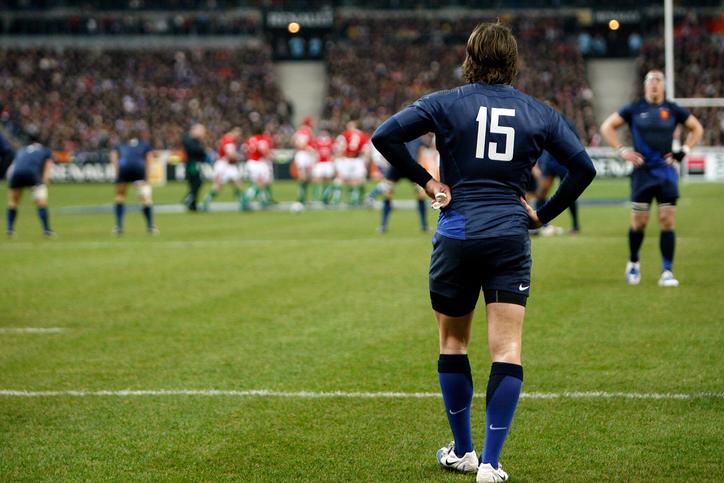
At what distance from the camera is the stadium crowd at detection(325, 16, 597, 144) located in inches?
2128

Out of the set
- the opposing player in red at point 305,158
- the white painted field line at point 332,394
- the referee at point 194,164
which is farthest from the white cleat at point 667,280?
the referee at point 194,164

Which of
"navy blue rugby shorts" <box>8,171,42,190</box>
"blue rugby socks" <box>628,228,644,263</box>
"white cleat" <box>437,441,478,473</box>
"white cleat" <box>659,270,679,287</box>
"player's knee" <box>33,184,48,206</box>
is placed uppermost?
"navy blue rugby shorts" <box>8,171,42,190</box>

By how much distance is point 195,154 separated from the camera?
2880 centimetres

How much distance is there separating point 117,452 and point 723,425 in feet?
11.0

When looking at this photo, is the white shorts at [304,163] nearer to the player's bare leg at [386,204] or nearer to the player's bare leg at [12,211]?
the player's bare leg at [386,204]

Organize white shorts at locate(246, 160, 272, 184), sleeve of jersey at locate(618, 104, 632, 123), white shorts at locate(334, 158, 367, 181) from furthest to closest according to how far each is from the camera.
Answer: white shorts at locate(334, 158, 367, 181), white shorts at locate(246, 160, 272, 184), sleeve of jersey at locate(618, 104, 632, 123)

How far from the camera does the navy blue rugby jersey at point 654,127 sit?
11.6 m

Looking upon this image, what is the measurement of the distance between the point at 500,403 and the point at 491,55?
161 cm

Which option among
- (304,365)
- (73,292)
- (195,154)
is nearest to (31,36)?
(195,154)

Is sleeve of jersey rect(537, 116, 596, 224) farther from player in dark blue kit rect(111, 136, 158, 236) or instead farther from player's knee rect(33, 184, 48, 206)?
player's knee rect(33, 184, 48, 206)

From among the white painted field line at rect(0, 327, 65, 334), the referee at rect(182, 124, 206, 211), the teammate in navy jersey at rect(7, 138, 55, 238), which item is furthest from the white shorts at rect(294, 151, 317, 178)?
the white painted field line at rect(0, 327, 65, 334)

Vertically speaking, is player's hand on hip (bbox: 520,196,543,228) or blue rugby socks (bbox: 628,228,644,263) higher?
player's hand on hip (bbox: 520,196,543,228)

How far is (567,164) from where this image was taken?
5.12 metres

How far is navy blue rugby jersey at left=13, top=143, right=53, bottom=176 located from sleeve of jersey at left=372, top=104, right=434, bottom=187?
1758cm
